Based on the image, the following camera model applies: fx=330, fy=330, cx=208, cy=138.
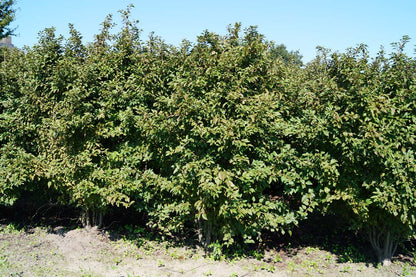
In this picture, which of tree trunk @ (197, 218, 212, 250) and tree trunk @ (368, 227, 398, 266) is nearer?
tree trunk @ (368, 227, 398, 266)

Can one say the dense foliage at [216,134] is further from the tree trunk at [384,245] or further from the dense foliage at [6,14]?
the dense foliage at [6,14]

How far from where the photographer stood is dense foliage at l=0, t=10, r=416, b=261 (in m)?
4.61

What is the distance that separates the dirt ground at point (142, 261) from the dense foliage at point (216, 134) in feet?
1.38

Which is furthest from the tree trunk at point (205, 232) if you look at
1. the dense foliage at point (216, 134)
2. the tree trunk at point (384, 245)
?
the tree trunk at point (384, 245)

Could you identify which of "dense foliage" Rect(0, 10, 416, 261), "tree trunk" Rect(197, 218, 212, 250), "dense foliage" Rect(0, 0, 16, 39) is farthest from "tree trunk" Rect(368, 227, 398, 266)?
"dense foliage" Rect(0, 0, 16, 39)

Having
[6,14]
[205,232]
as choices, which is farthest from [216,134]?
[6,14]

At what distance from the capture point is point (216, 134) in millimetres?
4699

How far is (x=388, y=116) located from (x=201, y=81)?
268cm

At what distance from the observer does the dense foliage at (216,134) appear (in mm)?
4609

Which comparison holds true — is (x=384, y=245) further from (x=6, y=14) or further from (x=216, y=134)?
(x=6, y=14)

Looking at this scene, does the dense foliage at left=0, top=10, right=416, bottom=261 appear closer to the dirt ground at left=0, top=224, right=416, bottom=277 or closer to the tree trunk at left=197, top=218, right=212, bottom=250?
the tree trunk at left=197, top=218, right=212, bottom=250

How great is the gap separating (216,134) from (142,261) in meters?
2.42

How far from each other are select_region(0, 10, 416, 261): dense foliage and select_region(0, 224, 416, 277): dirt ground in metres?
0.42

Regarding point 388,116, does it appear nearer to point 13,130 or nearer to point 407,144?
point 407,144
